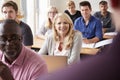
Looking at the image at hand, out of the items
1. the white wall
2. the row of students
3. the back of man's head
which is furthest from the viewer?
the white wall

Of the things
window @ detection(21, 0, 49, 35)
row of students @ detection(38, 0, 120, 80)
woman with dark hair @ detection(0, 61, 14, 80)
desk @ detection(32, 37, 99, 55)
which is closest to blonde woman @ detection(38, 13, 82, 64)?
desk @ detection(32, 37, 99, 55)

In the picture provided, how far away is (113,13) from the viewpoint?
34 cm

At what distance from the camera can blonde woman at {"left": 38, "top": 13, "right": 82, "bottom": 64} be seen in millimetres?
3145

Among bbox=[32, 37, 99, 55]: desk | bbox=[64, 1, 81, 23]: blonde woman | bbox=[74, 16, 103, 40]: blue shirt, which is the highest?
bbox=[64, 1, 81, 23]: blonde woman

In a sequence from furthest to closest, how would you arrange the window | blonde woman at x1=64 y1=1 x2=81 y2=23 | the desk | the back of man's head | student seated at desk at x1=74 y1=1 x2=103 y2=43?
1. blonde woman at x1=64 y1=1 x2=81 y2=23
2. the window
3. student seated at desk at x1=74 y1=1 x2=103 y2=43
4. the desk
5. the back of man's head

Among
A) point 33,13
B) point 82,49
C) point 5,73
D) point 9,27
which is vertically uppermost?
point 33,13

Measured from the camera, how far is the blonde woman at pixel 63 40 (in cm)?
315

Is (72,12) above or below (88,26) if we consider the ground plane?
above

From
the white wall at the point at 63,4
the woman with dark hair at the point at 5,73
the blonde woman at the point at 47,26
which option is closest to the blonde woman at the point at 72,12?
the white wall at the point at 63,4

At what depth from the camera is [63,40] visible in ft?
10.6

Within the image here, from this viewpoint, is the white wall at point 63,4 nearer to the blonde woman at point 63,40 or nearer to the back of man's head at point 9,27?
the blonde woman at point 63,40

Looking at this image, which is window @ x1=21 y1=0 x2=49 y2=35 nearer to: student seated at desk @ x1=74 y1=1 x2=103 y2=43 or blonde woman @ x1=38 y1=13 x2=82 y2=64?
student seated at desk @ x1=74 y1=1 x2=103 y2=43

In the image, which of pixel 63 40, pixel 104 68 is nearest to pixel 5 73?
pixel 104 68

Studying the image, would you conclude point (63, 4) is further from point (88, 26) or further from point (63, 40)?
point (63, 40)
